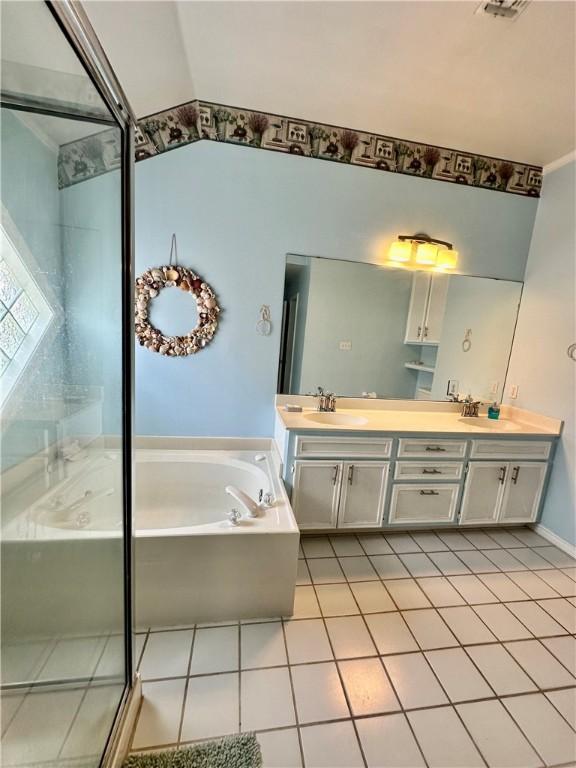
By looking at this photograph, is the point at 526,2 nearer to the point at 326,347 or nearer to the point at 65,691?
the point at 326,347

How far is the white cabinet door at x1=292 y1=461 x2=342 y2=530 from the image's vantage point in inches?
82.6

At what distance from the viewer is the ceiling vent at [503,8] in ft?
4.32

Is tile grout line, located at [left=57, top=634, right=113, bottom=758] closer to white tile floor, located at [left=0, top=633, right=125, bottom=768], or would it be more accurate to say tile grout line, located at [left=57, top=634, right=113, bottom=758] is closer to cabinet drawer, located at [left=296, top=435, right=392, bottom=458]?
white tile floor, located at [left=0, top=633, right=125, bottom=768]

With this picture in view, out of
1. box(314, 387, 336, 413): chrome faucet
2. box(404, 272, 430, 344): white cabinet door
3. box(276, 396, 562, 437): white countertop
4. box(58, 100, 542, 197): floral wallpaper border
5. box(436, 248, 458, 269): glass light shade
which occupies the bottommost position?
box(276, 396, 562, 437): white countertop

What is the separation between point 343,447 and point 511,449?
123 cm

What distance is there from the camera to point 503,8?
1345 mm

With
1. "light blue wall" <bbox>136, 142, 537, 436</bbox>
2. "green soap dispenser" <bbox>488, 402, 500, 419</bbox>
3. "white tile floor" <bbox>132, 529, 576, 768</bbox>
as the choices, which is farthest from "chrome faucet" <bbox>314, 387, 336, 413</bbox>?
"green soap dispenser" <bbox>488, 402, 500, 419</bbox>

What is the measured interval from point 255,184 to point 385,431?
6.02 ft

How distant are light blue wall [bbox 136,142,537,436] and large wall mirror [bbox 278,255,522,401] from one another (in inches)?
5.1

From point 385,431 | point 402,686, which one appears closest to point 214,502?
point 385,431

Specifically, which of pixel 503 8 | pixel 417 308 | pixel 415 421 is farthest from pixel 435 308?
pixel 503 8

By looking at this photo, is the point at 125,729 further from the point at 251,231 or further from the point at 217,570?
the point at 251,231

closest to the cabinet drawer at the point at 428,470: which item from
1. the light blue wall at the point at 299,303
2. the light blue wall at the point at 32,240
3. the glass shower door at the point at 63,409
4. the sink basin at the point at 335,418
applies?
the sink basin at the point at 335,418

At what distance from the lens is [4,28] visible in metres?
0.72
